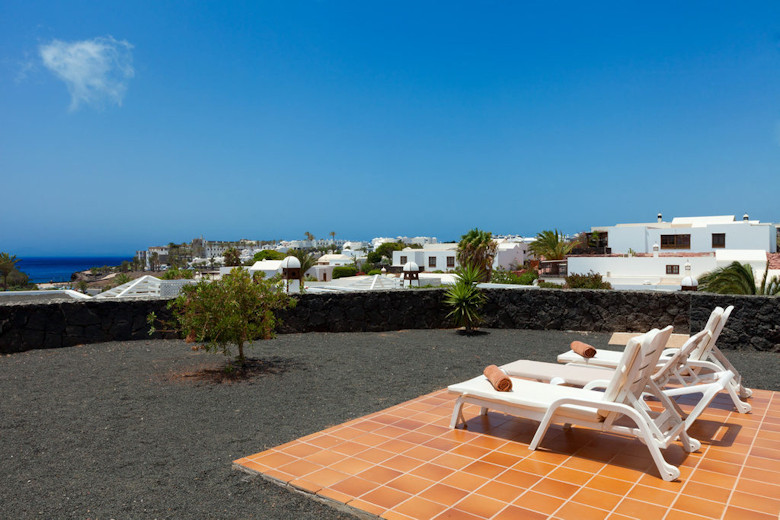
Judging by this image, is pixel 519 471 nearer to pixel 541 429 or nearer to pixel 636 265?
pixel 541 429

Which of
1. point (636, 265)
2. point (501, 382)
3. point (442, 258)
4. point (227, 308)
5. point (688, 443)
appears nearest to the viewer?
point (688, 443)

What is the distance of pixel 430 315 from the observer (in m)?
10.6

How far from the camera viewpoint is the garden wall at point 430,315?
8.15m

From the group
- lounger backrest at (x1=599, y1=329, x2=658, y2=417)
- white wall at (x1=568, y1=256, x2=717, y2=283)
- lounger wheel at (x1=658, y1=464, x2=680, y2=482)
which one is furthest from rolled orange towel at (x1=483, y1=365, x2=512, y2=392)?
white wall at (x1=568, y1=256, x2=717, y2=283)

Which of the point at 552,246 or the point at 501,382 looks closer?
the point at 501,382

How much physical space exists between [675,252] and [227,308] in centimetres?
4451

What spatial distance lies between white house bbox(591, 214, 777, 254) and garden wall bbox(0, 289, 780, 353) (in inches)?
1508

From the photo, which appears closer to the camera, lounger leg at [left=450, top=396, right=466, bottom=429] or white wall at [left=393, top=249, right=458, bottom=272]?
lounger leg at [left=450, top=396, right=466, bottom=429]

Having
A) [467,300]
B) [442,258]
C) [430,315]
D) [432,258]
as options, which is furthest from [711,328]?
[432,258]

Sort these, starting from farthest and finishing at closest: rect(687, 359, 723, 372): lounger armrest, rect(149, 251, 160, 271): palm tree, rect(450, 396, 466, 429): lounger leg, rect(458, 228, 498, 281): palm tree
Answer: rect(149, 251, 160, 271): palm tree
rect(458, 228, 498, 281): palm tree
rect(687, 359, 723, 372): lounger armrest
rect(450, 396, 466, 429): lounger leg

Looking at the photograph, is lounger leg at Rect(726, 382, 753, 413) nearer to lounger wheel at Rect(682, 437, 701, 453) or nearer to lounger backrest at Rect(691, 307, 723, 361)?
lounger backrest at Rect(691, 307, 723, 361)

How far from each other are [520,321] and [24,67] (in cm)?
3063

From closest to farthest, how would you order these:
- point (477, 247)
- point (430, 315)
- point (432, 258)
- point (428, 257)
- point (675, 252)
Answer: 1. point (430, 315)
2. point (675, 252)
3. point (477, 247)
4. point (432, 258)
5. point (428, 257)

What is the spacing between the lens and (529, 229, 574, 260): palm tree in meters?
49.1
